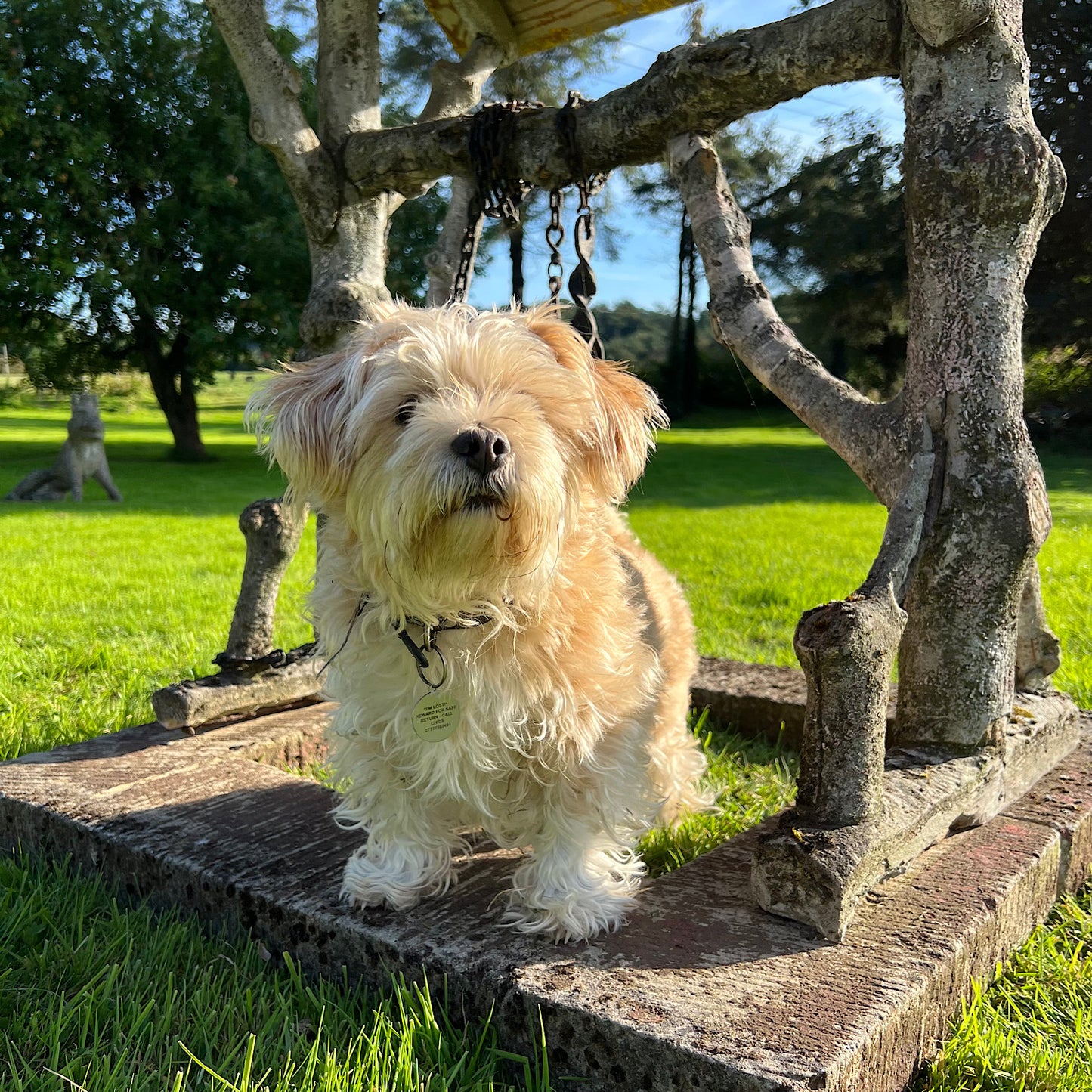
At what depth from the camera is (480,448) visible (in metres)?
2.18

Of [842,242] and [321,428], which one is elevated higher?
[842,242]

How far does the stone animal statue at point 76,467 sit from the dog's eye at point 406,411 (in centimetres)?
1362

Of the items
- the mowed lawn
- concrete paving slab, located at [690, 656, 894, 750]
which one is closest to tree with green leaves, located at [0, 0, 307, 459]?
the mowed lawn

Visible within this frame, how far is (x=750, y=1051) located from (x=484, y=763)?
934 mm

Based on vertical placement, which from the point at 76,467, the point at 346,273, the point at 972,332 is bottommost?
the point at 76,467

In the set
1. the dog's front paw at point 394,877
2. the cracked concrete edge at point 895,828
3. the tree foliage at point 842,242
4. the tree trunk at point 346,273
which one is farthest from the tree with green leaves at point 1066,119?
the dog's front paw at point 394,877

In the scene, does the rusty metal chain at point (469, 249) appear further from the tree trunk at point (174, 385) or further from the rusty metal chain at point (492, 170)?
the tree trunk at point (174, 385)

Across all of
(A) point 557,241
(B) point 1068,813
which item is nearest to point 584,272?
(A) point 557,241

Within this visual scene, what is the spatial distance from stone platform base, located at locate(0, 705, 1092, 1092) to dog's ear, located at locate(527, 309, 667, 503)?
1.13 m

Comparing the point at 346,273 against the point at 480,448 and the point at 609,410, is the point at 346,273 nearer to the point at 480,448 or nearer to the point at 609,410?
the point at 609,410

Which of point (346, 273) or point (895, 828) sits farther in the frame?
point (346, 273)

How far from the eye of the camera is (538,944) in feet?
7.64

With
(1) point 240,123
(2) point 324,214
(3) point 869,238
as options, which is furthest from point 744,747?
(3) point 869,238

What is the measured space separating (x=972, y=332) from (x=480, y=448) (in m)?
1.47
